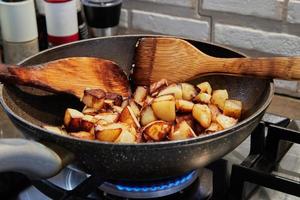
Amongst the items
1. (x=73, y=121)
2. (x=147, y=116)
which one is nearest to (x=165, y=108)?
(x=147, y=116)

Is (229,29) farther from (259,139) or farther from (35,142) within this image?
(35,142)

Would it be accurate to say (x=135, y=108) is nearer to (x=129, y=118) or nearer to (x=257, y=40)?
(x=129, y=118)

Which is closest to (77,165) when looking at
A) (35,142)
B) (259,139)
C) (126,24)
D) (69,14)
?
(35,142)

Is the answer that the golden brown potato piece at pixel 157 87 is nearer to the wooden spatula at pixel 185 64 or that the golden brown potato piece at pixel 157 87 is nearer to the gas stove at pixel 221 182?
the wooden spatula at pixel 185 64

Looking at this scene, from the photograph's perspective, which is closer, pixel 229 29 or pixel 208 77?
pixel 208 77

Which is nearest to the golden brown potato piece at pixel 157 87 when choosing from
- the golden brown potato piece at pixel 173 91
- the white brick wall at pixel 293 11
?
the golden brown potato piece at pixel 173 91

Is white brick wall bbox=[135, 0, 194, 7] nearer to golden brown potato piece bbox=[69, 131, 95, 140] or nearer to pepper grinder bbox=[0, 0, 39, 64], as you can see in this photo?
pepper grinder bbox=[0, 0, 39, 64]
